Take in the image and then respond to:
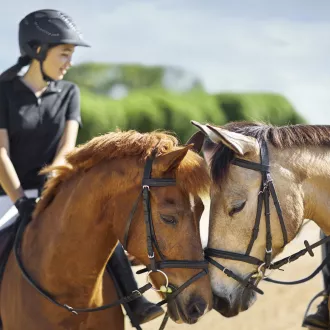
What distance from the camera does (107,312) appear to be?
492cm

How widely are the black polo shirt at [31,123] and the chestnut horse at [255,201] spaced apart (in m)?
1.44

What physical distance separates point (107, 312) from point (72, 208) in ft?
2.57

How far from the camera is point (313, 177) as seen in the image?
4.76 meters

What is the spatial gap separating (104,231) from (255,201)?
3.24 ft

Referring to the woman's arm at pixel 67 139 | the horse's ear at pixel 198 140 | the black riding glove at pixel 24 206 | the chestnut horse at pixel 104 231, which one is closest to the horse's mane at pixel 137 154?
the chestnut horse at pixel 104 231

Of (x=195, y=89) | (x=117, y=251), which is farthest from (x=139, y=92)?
(x=117, y=251)

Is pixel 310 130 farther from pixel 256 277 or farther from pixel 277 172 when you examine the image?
pixel 256 277

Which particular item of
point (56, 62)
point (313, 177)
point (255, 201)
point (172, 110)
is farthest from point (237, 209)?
point (172, 110)

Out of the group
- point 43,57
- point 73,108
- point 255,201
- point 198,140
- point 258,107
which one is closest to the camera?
point 255,201

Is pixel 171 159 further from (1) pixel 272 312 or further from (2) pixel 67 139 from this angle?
(1) pixel 272 312

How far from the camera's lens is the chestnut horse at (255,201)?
4684mm

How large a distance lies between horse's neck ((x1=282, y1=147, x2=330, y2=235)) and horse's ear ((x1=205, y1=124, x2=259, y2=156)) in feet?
0.72

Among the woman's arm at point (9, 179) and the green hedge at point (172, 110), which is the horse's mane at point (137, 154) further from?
the green hedge at point (172, 110)

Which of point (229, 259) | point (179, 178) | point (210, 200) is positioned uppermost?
point (179, 178)
